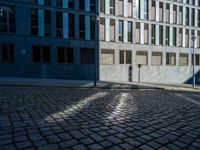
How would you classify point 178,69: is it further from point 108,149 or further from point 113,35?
point 108,149

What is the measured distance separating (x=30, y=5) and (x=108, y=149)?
22.5 meters

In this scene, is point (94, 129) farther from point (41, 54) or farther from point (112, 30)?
point (112, 30)

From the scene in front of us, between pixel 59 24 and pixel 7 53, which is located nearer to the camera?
pixel 7 53

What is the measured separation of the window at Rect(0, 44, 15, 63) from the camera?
68.1 feet

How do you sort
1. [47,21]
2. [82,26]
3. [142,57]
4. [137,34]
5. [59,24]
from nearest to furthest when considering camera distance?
[47,21] < [59,24] < [82,26] < [137,34] < [142,57]

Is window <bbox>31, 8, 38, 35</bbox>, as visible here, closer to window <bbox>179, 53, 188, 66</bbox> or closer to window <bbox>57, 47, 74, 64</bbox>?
window <bbox>57, 47, 74, 64</bbox>

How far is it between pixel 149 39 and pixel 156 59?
3567 millimetres

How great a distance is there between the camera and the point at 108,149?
3.44m

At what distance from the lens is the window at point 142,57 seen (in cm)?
2805

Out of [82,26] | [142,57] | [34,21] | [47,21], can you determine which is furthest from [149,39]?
[34,21]

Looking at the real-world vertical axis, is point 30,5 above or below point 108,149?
above

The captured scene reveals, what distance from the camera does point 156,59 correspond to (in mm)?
29594

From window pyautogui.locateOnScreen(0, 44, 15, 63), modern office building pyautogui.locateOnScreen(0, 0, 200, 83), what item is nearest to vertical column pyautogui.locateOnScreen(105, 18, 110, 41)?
modern office building pyautogui.locateOnScreen(0, 0, 200, 83)

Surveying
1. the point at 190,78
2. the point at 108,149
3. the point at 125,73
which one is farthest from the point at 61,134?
the point at 190,78
